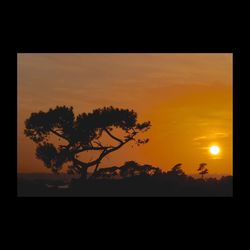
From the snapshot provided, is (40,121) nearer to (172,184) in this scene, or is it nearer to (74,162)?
(74,162)

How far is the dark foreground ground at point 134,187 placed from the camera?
24.9 feet

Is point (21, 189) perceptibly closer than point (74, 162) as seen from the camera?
Yes

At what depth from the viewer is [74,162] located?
26.4 ft

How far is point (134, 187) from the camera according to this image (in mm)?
7680

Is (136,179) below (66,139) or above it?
below

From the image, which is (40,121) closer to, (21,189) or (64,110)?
(64,110)

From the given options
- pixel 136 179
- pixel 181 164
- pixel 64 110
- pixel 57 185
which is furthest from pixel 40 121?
pixel 181 164

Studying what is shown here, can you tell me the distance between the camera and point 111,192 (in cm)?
762

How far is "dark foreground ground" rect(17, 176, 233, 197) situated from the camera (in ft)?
24.9
